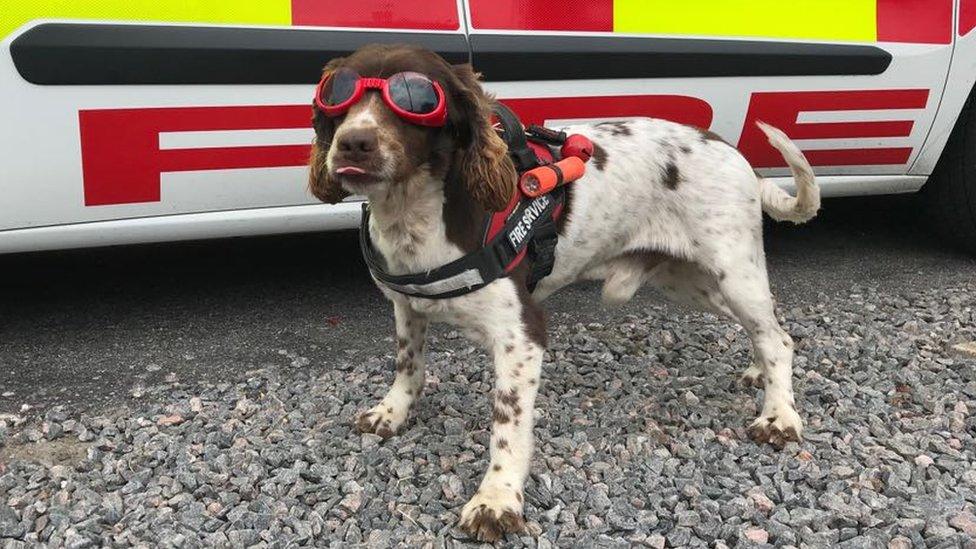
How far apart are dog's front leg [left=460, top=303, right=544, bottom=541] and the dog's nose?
679mm

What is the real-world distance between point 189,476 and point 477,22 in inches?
75.4

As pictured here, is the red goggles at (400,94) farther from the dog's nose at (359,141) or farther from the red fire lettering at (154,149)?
the red fire lettering at (154,149)

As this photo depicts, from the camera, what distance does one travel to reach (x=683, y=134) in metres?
3.13

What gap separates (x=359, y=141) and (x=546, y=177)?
2.06 feet

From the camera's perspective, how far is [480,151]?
2324 mm

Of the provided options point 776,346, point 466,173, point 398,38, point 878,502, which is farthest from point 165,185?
point 878,502

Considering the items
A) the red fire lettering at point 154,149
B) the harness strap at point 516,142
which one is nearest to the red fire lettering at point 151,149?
the red fire lettering at point 154,149

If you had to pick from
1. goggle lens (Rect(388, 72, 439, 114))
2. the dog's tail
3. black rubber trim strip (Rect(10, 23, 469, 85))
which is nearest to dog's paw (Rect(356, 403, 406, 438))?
goggle lens (Rect(388, 72, 439, 114))

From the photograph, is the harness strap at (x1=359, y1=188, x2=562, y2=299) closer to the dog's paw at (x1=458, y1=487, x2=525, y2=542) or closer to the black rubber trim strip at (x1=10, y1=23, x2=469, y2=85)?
the dog's paw at (x1=458, y1=487, x2=525, y2=542)

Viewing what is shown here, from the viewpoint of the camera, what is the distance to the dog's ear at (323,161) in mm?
2410

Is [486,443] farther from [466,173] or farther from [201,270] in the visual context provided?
[201,270]

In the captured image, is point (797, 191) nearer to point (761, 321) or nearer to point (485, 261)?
point (761, 321)

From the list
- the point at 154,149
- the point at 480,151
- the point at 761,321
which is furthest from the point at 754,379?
the point at 154,149

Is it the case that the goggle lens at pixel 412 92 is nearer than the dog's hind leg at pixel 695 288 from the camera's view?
Yes
